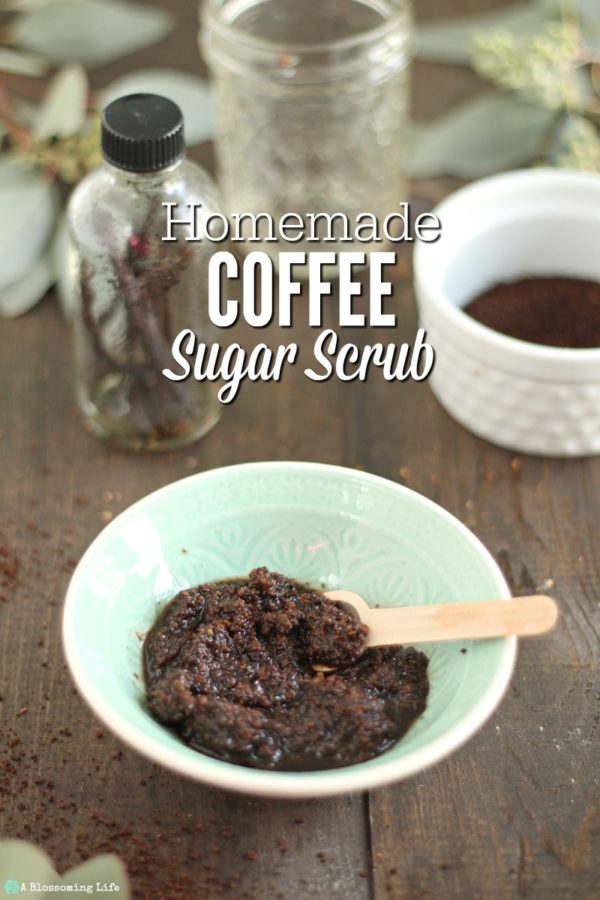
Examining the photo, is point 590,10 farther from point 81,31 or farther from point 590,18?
point 81,31

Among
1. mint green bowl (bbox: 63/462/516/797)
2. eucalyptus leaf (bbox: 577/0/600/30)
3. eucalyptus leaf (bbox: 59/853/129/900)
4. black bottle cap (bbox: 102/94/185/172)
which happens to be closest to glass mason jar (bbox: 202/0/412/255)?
black bottle cap (bbox: 102/94/185/172)

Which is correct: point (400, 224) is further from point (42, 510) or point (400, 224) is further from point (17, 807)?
point (17, 807)

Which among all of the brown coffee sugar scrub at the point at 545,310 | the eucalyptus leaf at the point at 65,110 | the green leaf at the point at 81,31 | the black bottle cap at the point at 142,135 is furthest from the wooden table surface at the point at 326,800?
the green leaf at the point at 81,31

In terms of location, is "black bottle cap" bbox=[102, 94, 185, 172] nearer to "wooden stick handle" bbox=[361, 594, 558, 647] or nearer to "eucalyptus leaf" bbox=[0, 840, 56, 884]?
"wooden stick handle" bbox=[361, 594, 558, 647]

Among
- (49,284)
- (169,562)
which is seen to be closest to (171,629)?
(169,562)

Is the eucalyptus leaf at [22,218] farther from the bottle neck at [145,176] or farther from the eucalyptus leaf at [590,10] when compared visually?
the eucalyptus leaf at [590,10]
